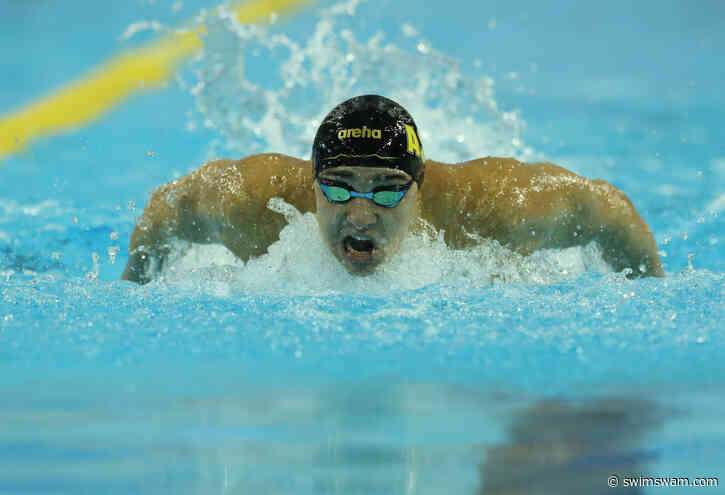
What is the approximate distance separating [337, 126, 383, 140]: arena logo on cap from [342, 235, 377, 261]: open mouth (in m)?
0.33

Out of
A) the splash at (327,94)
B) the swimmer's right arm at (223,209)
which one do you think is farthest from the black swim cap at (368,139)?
the splash at (327,94)

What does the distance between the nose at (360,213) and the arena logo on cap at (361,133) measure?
204mm

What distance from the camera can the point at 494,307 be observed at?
239 cm

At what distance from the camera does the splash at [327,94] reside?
16.3 feet

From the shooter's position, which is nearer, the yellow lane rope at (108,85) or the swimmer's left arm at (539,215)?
the swimmer's left arm at (539,215)

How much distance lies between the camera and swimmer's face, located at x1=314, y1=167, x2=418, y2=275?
2.69m

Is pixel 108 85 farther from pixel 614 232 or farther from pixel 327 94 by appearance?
pixel 614 232

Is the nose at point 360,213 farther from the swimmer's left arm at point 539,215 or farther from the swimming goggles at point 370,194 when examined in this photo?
the swimmer's left arm at point 539,215

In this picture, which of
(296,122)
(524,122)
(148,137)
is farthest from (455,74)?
(148,137)

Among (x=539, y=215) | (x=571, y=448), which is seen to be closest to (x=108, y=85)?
(x=539, y=215)

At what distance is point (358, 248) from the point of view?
2.77 metres

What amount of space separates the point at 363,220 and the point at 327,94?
9.70 ft

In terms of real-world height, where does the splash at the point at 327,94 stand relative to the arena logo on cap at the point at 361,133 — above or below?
above

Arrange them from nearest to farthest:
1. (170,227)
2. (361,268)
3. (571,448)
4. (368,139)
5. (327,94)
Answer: (571,448) → (368,139) → (361,268) → (170,227) → (327,94)
